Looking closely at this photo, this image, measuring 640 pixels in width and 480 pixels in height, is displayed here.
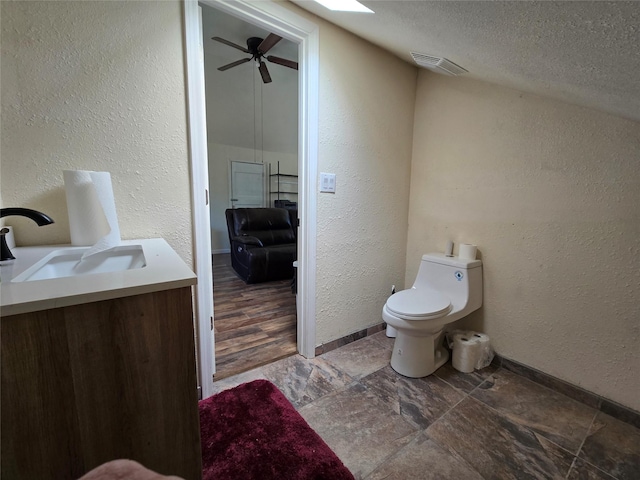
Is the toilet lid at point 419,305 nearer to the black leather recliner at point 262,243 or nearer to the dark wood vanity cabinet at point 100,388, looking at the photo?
the dark wood vanity cabinet at point 100,388

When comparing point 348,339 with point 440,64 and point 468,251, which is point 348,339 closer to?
point 468,251

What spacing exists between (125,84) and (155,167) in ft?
1.15

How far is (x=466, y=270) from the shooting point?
176cm

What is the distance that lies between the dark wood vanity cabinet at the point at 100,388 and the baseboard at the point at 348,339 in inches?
48.0

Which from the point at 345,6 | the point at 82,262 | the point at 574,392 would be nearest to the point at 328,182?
the point at 345,6

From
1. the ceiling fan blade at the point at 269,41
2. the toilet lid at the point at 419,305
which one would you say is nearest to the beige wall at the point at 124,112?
the toilet lid at the point at 419,305

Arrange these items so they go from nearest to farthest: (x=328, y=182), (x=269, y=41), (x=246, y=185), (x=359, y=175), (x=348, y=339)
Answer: (x=328, y=182) → (x=359, y=175) → (x=348, y=339) → (x=269, y=41) → (x=246, y=185)

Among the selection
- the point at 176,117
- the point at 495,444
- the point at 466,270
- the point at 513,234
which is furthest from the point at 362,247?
the point at 176,117

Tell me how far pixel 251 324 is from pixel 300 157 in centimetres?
148

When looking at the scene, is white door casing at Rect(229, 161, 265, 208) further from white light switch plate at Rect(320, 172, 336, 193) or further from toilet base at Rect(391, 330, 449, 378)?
toilet base at Rect(391, 330, 449, 378)

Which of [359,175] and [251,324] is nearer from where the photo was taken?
[359,175]

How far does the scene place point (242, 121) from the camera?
512 centimetres

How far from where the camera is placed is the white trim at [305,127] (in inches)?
56.2

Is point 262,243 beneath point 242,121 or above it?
beneath
